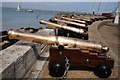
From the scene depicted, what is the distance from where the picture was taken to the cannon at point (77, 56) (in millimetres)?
6841

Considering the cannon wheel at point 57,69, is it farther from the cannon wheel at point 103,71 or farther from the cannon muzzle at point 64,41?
the cannon wheel at point 103,71

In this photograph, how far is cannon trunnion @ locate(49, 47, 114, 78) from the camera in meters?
6.84

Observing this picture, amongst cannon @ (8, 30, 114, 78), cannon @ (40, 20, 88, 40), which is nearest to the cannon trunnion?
cannon @ (8, 30, 114, 78)

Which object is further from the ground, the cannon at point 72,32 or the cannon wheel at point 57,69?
the cannon at point 72,32

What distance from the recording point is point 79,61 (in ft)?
23.3

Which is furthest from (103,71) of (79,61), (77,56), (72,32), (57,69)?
(72,32)

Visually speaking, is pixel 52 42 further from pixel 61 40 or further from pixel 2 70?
pixel 2 70

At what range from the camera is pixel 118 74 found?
24.5 feet

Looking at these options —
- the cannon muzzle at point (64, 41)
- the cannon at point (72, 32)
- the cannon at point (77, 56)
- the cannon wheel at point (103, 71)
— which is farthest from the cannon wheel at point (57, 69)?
the cannon at point (72, 32)

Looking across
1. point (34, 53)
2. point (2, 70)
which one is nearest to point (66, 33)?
point (34, 53)

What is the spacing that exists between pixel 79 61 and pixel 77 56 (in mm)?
161

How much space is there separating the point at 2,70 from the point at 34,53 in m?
3.00

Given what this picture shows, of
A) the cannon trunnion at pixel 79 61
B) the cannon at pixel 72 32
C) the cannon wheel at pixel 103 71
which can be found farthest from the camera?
the cannon at pixel 72 32

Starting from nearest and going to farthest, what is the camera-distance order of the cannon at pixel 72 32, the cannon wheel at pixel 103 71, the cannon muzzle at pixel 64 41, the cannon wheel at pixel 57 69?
the cannon wheel at pixel 57 69 < the cannon wheel at pixel 103 71 < the cannon muzzle at pixel 64 41 < the cannon at pixel 72 32
